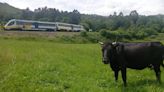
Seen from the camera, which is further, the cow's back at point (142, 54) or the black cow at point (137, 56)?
the cow's back at point (142, 54)

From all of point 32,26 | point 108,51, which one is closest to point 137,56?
point 108,51

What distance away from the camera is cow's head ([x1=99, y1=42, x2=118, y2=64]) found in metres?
12.1

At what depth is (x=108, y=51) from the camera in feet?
40.6

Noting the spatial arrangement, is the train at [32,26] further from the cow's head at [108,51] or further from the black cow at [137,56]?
the cow's head at [108,51]

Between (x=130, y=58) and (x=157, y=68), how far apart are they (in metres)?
1.39

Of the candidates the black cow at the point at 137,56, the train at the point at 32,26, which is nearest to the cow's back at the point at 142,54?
the black cow at the point at 137,56

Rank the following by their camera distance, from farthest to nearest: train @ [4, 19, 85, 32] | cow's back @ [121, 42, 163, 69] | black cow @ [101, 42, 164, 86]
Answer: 1. train @ [4, 19, 85, 32]
2. cow's back @ [121, 42, 163, 69]
3. black cow @ [101, 42, 164, 86]

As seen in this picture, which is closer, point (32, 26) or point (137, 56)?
point (137, 56)

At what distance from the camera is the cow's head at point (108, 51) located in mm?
12083

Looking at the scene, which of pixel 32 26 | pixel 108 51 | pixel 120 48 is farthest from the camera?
pixel 32 26

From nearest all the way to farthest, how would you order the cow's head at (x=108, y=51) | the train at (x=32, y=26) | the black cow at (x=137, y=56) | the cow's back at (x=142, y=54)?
the cow's head at (x=108, y=51) → the black cow at (x=137, y=56) → the cow's back at (x=142, y=54) → the train at (x=32, y=26)

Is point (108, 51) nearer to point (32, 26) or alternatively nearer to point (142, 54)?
point (142, 54)

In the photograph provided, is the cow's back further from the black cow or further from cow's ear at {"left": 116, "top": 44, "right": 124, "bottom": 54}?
cow's ear at {"left": 116, "top": 44, "right": 124, "bottom": 54}

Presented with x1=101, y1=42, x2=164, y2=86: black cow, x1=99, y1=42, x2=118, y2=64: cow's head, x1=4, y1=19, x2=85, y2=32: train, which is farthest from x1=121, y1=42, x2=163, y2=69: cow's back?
x1=4, y1=19, x2=85, y2=32: train
